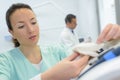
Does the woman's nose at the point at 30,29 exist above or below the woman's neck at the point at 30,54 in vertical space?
above

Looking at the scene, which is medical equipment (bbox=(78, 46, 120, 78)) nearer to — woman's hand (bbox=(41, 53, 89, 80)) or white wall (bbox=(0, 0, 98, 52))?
woman's hand (bbox=(41, 53, 89, 80))

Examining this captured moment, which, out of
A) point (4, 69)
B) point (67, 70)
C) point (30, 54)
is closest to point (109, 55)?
point (67, 70)

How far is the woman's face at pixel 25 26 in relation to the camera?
1.03 m

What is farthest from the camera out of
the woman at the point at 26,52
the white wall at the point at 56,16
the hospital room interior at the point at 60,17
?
the white wall at the point at 56,16

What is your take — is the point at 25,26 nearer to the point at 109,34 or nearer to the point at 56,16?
the point at 109,34

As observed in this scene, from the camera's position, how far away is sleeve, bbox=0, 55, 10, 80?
33.9 inches

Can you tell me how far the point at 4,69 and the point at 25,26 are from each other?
0.23m

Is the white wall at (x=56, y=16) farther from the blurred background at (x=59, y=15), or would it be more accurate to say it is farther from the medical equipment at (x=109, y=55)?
the medical equipment at (x=109, y=55)

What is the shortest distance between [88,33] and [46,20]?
74cm

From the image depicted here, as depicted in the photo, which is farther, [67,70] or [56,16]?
[56,16]

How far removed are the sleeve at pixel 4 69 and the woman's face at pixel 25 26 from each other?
0.13 meters

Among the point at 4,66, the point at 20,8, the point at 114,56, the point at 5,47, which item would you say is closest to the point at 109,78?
the point at 114,56

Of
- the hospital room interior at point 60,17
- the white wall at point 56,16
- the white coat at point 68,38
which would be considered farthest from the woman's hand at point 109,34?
the white wall at point 56,16

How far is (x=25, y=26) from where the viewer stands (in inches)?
40.9
